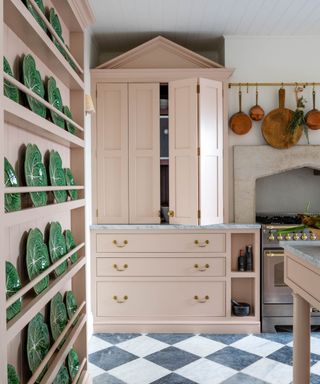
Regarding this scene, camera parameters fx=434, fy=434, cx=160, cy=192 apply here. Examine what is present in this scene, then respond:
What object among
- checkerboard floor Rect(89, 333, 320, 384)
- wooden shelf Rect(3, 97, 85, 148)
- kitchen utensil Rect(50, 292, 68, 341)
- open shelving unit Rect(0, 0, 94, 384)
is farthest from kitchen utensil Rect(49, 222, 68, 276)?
checkerboard floor Rect(89, 333, 320, 384)

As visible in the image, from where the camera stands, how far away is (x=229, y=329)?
364 centimetres

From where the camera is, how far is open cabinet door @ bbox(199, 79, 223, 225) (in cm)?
365

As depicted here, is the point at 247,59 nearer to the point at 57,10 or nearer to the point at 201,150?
the point at 201,150

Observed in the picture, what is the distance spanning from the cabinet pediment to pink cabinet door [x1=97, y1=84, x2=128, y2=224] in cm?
23

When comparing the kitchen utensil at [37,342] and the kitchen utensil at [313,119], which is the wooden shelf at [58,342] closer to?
the kitchen utensil at [37,342]

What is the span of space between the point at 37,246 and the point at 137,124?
2.16 meters

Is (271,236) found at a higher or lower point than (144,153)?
lower

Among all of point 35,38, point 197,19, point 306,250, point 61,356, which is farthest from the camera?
point 197,19

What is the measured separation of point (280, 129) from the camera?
152 inches

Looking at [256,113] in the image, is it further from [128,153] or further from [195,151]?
[128,153]

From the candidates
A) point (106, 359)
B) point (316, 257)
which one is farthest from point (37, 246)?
point (106, 359)

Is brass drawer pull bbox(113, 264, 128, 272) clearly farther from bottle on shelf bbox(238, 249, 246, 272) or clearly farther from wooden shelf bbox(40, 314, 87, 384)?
wooden shelf bbox(40, 314, 87, 384)

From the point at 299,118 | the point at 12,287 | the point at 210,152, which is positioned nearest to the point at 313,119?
the point at 299,118

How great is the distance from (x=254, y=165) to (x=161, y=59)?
1.25 metres
